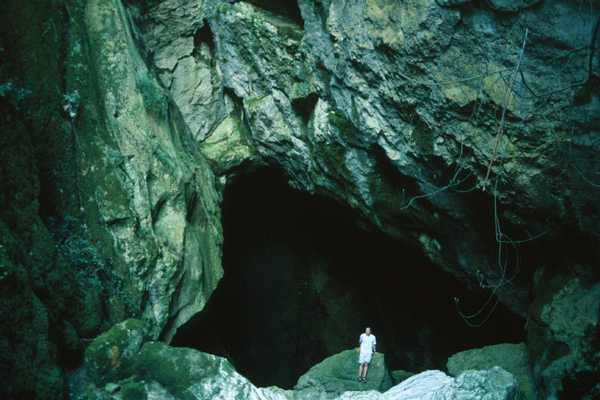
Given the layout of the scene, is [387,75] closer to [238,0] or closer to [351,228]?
[238,0]

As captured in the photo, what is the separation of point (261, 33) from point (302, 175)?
262 centimetres

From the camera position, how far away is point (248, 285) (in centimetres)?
1089

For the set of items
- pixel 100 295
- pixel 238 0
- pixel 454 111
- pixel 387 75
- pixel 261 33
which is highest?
pixel 238 0

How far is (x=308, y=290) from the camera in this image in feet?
36.8

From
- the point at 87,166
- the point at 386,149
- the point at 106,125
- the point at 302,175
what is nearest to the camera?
the point at 87,166

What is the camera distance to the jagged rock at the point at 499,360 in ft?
21.6

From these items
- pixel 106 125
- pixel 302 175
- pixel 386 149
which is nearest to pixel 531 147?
pixel 386 149

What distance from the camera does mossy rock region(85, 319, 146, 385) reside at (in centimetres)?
409

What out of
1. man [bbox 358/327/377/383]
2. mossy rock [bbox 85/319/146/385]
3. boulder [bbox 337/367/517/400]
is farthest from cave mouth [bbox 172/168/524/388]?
mossy rock [bbox 85/319/146/385]

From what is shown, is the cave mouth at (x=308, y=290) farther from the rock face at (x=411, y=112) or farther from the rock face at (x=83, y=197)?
the rock face at (x=83, y=197)

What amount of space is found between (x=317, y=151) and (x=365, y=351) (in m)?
3.20

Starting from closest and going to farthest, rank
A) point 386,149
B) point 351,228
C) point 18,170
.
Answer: point 18,170, point 386,149, point 351,228

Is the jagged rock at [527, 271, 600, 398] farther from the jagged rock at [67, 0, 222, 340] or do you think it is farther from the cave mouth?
the jagged rock at [67, 0, 222, 340]

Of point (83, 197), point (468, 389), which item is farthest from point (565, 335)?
point (83, 197)
